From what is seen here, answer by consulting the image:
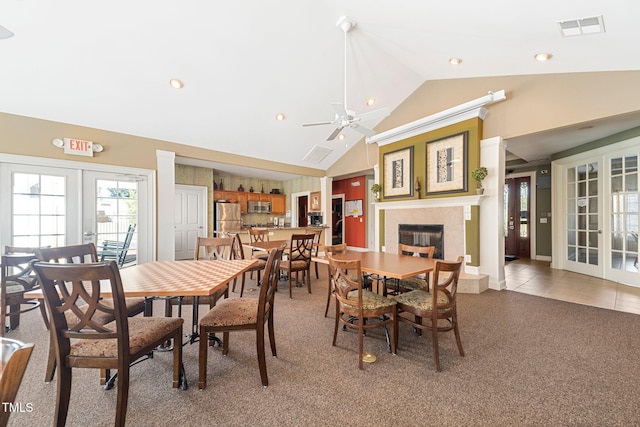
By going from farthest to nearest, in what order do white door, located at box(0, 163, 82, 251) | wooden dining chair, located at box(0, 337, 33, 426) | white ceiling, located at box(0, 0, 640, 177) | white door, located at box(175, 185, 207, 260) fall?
white door, located at box(175, 185, 207, 260) < white door, located at box(0, 163, 82, 251) < white ceiling, located at box(0, 0, 640, 177) < wooden dining chair, located at box(0, 337, 33, 426)

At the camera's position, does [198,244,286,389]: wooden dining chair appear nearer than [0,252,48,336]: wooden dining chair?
Yes

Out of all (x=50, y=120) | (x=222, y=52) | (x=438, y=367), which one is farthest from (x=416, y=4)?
(x=50, y=120)

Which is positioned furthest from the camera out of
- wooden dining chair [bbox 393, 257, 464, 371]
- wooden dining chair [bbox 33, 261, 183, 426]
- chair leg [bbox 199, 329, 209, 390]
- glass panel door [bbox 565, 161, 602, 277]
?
glass panel door [bbox 565, 161, 602, 277]

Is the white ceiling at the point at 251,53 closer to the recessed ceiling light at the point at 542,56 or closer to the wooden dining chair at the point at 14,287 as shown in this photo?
the recessed ceiling light at the point at 542,56

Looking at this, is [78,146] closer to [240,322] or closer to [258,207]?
[240,322]

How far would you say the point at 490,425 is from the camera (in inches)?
58.5

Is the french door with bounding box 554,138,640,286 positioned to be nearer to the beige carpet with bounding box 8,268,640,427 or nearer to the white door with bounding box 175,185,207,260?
the beige carpet with bounding box 8,268,640,427

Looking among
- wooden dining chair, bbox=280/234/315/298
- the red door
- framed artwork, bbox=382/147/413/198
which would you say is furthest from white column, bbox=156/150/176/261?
the red door

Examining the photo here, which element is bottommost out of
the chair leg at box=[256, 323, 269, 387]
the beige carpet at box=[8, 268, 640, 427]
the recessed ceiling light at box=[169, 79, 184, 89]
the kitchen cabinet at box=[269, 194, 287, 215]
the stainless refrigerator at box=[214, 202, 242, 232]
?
the beige carpet at box=[8, 268, 640, 427]

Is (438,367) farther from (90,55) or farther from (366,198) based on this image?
(366,198)

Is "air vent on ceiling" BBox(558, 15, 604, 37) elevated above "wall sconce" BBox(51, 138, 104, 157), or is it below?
above

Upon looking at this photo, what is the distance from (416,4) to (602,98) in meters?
2.71

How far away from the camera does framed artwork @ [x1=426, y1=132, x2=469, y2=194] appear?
446cm

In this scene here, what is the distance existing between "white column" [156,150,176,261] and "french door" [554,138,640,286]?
Answer: 7871 millimetres
